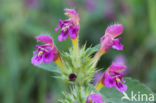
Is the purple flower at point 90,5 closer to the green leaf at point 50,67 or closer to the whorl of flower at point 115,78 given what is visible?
the green leaf at point 50,67

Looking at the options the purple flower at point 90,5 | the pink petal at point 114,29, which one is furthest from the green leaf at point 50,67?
the purple flower at point 90,5

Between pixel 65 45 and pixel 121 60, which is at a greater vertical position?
pixel 65 45

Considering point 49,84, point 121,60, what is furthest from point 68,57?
point 121,60

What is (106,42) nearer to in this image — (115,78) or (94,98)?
(115,78)

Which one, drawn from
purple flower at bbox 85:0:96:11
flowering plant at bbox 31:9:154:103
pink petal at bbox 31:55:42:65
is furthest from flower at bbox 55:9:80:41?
purple flower at bbox 85:0:96:11

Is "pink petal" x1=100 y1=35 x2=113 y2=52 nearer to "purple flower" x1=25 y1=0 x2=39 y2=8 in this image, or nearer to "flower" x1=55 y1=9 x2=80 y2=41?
"flower" x1=55 y1=9 x2=80 y2=41

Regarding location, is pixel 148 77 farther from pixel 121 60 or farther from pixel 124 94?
Result: pixel 124 94

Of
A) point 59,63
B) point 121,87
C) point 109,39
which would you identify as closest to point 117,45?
point 109,39
